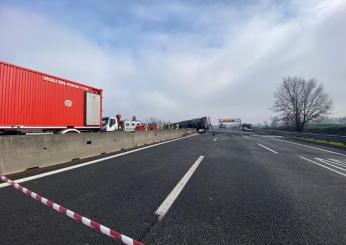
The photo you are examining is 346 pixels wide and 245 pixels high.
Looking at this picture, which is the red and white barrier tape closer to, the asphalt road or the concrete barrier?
the asphalt road

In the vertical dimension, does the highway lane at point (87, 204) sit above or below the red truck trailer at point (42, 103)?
below

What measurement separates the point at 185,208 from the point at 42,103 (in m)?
9.88

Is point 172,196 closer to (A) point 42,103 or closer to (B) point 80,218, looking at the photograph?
(B) point 80,218

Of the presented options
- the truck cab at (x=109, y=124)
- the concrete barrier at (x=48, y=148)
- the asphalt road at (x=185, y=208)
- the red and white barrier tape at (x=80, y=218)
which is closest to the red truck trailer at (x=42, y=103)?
the concrete barrier at (x=48, y=148)

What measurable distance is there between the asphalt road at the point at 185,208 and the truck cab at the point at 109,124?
62.6ft

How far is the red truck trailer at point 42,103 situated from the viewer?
10664 mm

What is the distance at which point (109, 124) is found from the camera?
27016 millimetres

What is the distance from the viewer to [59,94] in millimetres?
13445

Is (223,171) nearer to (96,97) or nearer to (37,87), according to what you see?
(37,87)

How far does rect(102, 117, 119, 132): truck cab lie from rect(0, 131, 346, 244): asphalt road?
62.6ft

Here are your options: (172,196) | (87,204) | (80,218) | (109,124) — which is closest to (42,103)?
(87,204)

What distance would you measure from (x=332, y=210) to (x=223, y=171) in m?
3.85

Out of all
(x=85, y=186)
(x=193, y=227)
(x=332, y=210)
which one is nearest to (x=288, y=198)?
(x=332, y=210)

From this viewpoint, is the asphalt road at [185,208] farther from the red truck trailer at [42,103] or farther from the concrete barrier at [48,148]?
the red truck trailer at [42,103]
